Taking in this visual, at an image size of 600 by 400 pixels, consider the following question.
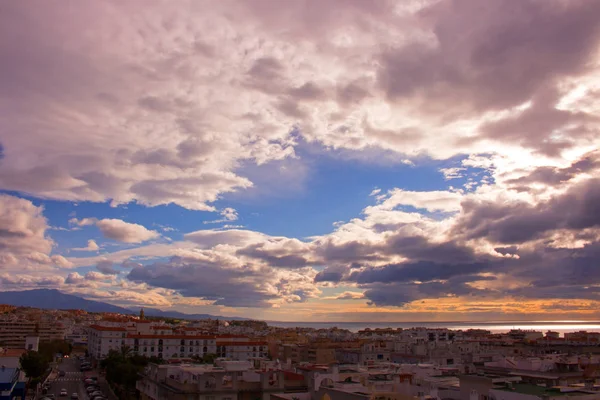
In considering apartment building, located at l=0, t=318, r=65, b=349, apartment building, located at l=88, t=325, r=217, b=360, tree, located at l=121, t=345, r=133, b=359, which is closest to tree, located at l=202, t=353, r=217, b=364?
tree, located at l=121, t=345, r=133, b=359

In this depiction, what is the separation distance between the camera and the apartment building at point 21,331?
173 metres

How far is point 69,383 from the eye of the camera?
90750 mm

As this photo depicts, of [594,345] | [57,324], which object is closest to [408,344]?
[594,345]

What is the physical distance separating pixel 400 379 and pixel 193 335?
8710cm

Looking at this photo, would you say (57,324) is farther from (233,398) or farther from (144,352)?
(233,398)

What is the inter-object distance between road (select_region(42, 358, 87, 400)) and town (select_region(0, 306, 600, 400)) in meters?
0.15

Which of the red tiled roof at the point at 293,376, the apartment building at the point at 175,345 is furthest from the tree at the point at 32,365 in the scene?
the red tiled roof at the point at 293,376

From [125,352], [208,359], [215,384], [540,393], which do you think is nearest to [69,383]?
[125,352]

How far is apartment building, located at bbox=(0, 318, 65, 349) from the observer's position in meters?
173

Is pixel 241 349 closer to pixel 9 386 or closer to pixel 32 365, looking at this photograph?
pixel 32 365

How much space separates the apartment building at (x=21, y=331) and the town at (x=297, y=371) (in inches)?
150

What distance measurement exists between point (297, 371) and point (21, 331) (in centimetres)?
15723

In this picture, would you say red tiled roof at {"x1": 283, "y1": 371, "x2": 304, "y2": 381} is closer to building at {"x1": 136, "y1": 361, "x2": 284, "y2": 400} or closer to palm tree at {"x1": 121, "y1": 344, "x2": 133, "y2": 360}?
building at {"x1": 136, "y1": 361, "x2": 284, "y2": 400}

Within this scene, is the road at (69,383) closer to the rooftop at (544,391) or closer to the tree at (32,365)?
the tree at (32,365)
